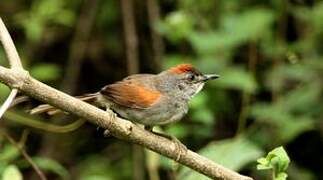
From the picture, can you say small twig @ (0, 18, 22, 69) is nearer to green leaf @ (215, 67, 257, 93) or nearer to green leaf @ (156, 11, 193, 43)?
green leaf @ (156, 11, 193, 43)

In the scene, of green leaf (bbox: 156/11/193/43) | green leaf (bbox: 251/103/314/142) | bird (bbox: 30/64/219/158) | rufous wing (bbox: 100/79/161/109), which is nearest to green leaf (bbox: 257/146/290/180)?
bird (bbox: 30/64/219/158)

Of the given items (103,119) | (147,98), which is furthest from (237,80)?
(103,119)

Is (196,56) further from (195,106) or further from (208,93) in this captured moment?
(195,106)

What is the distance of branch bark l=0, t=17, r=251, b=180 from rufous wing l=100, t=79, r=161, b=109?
1.79 feet

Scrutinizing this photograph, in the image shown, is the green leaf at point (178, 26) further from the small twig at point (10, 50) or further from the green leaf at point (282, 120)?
the small twig at point (10, 50)

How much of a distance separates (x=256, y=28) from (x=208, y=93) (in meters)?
0.69

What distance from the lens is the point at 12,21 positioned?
24.3 feet

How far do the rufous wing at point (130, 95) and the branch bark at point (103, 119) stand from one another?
0.54 metres

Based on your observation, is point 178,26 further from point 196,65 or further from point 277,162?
point 277,162

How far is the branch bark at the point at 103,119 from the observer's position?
9.86ft

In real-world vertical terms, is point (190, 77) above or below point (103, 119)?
below

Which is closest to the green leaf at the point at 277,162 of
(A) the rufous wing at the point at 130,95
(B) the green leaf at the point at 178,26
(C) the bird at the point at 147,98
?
(C) the bird at the point at 147,98

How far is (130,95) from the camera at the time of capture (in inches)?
163

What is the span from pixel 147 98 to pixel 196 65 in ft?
6.94
